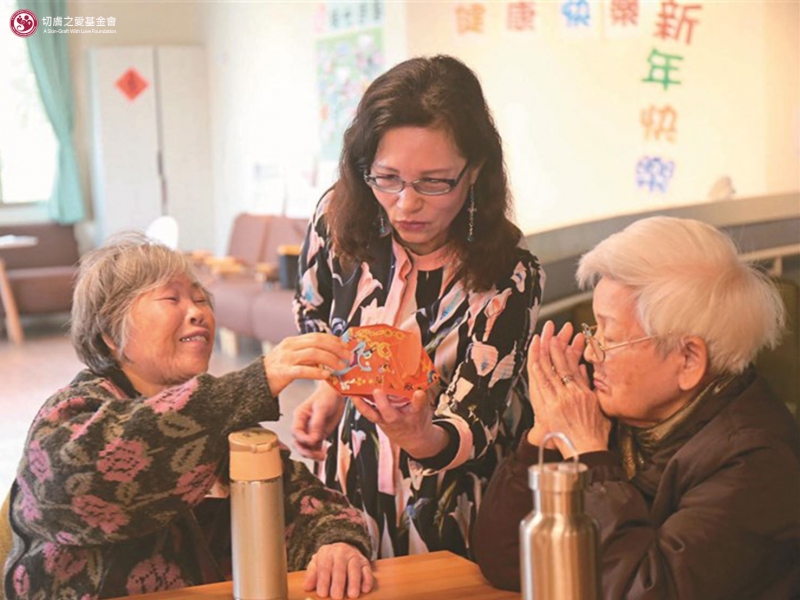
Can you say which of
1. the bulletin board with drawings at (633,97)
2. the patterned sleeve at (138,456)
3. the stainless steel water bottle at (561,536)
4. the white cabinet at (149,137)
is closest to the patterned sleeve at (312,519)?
the patterned sleeve at (138,456)

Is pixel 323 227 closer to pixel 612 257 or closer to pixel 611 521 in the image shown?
pixel 612 257

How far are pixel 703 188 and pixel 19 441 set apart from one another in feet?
13.9

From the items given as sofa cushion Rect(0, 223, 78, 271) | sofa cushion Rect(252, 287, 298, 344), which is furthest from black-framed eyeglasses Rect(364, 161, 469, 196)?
sofa cushion Rect(0, 223, 78, 271)

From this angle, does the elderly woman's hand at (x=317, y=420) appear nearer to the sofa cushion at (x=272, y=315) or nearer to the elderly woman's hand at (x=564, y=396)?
the elderly woman's hand at (x=564, y=396)

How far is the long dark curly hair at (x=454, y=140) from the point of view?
2002 millimetres

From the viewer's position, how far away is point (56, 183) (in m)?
12.0

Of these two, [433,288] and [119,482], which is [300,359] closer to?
[119,482]

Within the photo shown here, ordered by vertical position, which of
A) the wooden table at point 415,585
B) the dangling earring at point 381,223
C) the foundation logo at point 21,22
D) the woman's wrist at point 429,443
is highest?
the foundation logo at point 21,22

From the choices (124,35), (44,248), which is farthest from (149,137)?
(44,248)

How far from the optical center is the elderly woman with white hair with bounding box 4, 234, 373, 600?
1.60 m

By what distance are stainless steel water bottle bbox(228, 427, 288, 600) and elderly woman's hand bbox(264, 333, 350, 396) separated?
120mm

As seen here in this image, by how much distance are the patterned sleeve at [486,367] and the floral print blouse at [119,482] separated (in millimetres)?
412

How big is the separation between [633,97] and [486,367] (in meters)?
4.52

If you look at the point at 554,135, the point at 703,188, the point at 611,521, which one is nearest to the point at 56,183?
the point at 554,135
